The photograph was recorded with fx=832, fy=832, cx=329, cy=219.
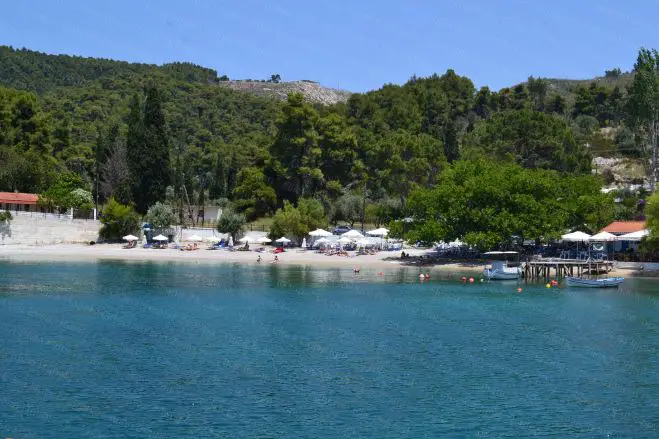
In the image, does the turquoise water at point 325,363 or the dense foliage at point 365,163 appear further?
the dense foliage at point 365,163

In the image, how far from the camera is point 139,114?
9219 centimetres

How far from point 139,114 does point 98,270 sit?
29.0 m

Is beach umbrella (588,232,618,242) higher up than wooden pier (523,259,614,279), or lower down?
higher up

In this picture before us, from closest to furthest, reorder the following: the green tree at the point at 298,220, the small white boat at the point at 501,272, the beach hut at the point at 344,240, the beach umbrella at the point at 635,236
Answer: the small white boat at the point at 501,272, the beach umbrella at the point at 635,236, the beach hut at the point at 344,240, the green tree at the point at 298,220

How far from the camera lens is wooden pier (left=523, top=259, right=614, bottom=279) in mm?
63219

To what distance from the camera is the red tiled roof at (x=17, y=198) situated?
87.3 meters

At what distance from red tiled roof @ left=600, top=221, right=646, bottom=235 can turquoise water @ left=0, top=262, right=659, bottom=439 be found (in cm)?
1466

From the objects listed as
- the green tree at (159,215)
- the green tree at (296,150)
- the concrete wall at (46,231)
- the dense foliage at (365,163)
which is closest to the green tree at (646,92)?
the dense foliage at (365,163)

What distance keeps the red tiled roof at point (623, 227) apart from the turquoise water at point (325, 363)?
14.7m

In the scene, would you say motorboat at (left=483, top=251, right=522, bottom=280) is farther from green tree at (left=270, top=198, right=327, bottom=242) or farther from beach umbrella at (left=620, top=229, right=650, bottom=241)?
green tree at (left=270, top=198, right=327, bottom=242)

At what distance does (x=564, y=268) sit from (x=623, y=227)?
313 inches

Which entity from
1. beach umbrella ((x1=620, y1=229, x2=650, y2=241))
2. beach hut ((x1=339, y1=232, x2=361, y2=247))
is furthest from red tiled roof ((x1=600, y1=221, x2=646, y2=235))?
beach hut ((x1=339, y1=232, x2=361, y2=247))

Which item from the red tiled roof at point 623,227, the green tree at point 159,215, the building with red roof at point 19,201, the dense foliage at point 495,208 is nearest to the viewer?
the dense foliage at point 495,208

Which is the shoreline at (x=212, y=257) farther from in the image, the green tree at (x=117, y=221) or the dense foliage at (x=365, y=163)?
the dense foliage at (x=365, y=163)
